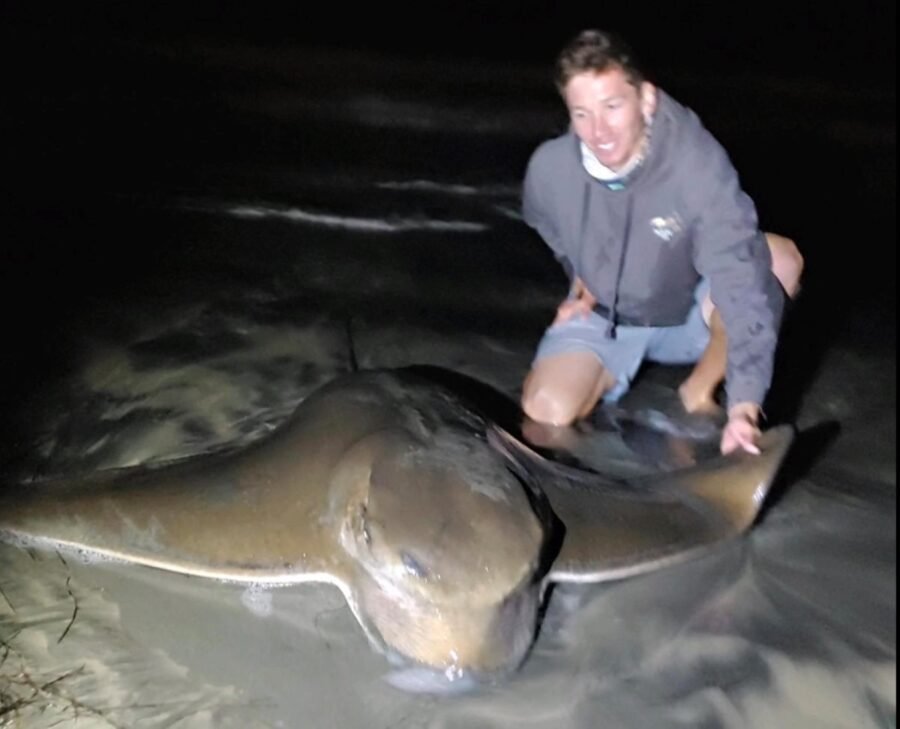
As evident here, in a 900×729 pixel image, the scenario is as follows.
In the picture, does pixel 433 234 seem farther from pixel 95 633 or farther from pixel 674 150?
pixel 95 633

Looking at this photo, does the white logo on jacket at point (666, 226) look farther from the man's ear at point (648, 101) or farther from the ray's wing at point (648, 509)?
the ray's wing at point (648, 509)

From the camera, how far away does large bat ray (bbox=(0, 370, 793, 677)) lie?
2307mm

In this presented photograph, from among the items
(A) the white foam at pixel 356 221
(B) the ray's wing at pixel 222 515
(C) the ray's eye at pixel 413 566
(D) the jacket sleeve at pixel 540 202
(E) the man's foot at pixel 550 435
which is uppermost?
(D) the jacket sleeve at pixel 540 202

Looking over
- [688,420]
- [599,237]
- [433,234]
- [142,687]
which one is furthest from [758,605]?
[433,234]

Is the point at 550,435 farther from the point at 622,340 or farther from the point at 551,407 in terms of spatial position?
the point at 622,340

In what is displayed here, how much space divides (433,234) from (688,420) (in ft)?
5.96

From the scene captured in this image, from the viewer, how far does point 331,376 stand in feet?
12.6

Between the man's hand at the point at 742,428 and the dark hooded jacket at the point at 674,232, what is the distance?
3 centimetres

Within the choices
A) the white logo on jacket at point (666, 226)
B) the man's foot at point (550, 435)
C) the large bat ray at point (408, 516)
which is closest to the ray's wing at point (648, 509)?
the large bat ray at point (408, 516)

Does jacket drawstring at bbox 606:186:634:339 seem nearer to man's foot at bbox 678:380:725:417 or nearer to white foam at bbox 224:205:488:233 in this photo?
man's foot at bbox 678:380:725:417

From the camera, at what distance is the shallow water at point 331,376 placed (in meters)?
2.58

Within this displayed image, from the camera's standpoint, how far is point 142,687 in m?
2.53

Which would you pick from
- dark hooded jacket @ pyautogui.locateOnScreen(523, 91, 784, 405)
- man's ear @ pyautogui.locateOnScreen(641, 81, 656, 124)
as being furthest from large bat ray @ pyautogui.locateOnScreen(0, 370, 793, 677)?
man's ear @ pyautogui.locateOnScreen(641, 81, 656, 124)

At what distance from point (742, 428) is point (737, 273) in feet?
1.41
